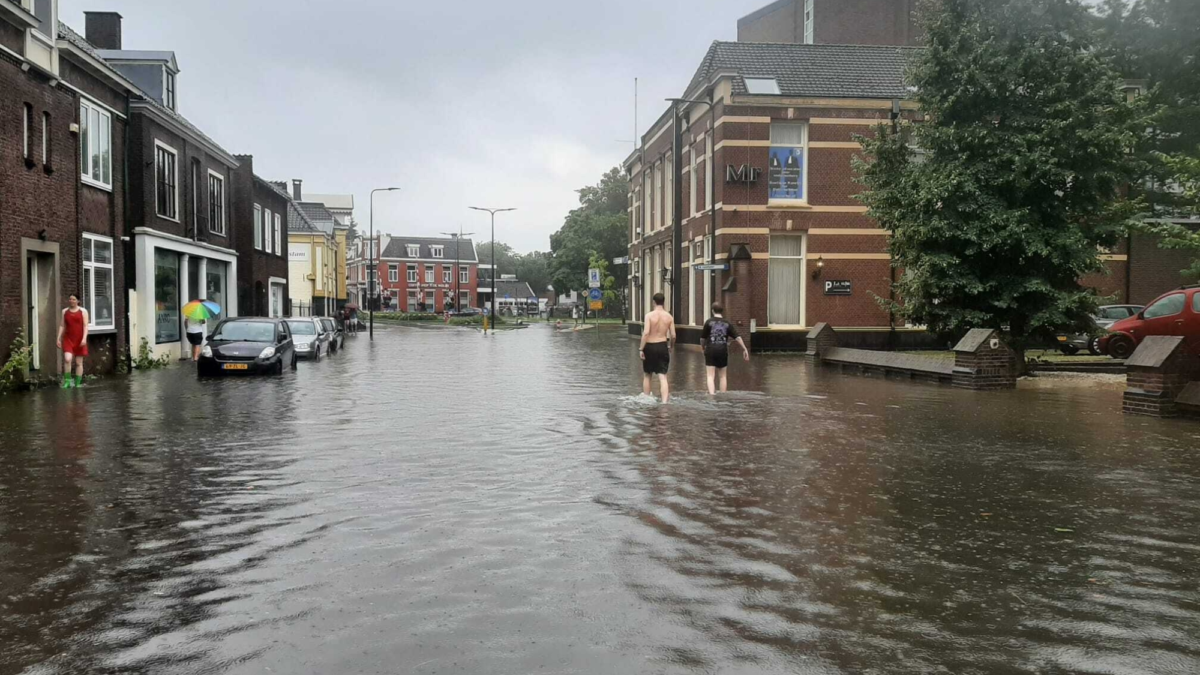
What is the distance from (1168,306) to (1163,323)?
1.57 ft

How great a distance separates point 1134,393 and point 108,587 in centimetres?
1377

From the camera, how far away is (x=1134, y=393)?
1426 centimetres

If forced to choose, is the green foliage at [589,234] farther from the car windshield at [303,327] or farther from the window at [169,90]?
the window at [169,90]

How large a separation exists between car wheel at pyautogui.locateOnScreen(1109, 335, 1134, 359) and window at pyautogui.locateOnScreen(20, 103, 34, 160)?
77.9 feet

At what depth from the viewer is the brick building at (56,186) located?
17625mm

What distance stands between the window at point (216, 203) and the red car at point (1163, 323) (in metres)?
27.5

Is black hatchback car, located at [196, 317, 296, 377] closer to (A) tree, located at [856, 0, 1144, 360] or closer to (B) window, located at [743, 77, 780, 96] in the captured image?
Result: (A) tree, located at [856, 0, 1144, 360]

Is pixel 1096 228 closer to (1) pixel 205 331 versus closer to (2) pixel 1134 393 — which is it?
(2) pixel 1134 393

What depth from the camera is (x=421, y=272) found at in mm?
132000

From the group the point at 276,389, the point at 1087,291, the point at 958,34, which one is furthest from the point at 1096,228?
the point at 276,389

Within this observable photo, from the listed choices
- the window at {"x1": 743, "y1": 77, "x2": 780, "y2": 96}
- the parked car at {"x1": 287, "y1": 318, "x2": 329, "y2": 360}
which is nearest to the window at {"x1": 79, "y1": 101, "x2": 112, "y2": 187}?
the parked car at {"x1": 287, "y1": 318, "x2": 329, "y2": 360}

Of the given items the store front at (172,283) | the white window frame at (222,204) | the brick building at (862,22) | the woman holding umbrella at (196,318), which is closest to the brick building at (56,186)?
the store front at (172,283)

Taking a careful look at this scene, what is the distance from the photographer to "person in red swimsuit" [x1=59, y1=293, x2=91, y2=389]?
60.6ft

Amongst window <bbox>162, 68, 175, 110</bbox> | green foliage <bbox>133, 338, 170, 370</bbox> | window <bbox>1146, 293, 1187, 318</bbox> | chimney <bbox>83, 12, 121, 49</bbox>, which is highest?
chimney <bbox>83, 12, 121, 49</bbox>
